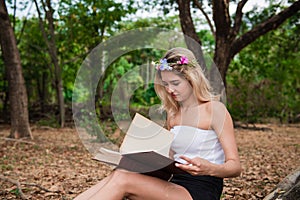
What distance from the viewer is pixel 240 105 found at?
12109mm

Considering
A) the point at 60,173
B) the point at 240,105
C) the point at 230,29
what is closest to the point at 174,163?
the point at 60,173

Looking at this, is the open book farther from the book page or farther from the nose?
the nose

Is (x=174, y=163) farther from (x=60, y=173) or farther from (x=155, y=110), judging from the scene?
(x=60, y=173)

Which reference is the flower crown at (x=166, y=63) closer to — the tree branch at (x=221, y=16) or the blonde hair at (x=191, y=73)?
the blonde hair at (x=191, y=73)

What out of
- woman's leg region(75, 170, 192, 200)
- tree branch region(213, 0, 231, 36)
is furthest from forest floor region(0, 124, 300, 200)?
tree branch region(213, 0, 231, 36)

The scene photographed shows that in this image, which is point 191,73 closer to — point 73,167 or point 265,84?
point 73,167

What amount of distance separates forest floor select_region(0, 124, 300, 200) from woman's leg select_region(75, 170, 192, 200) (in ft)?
5.12

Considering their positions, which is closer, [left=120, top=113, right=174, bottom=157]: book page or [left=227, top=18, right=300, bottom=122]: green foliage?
[left=120, top=113, right=174, bottom=157]: book page

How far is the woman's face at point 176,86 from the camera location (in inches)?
93.4

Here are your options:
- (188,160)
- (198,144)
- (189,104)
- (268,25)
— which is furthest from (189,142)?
(268,25)

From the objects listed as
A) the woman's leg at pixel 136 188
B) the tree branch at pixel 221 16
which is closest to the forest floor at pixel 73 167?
the woman's leg at pixel 136 188

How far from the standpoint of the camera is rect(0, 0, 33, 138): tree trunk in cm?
776

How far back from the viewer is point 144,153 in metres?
1.96

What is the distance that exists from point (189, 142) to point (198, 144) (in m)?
0.06
